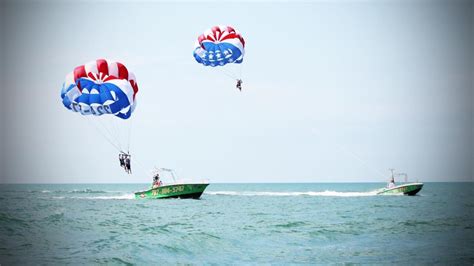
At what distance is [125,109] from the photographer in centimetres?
1767

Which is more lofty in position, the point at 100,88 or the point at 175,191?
the point at 100,88

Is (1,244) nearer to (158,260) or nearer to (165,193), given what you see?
(158,260)

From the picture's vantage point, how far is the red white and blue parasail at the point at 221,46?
66.4 ft

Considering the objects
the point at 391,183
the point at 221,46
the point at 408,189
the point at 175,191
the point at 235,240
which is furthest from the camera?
the point at 391,183

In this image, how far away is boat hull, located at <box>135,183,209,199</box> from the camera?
25125 mm

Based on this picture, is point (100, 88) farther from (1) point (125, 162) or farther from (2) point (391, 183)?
(2) point (391, 183)

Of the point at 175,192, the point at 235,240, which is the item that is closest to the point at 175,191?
the point at 175,192

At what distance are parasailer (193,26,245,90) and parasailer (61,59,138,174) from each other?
4.19 meters

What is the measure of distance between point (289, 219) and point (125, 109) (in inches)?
268

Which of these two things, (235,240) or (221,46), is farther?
(221,46)

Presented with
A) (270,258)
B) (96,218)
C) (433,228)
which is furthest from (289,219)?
(270,258)

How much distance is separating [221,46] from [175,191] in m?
8.30

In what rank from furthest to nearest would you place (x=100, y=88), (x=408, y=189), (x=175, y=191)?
(x=408, y=189) < (x=175, y=191) < (x=100, y=88)

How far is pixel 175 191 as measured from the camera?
83.0 ft
